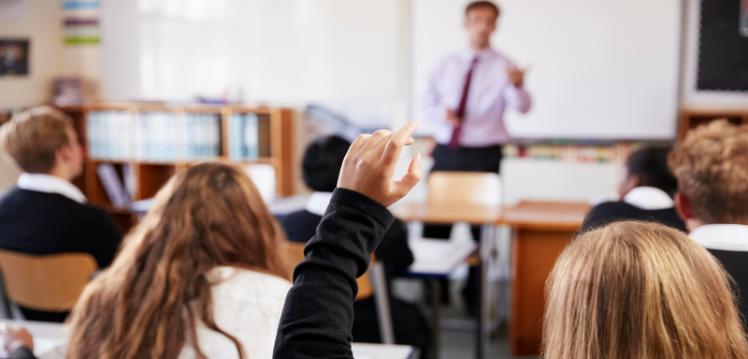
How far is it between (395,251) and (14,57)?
384 cm

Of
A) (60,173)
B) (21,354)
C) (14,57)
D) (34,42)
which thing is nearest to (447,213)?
(60,173)

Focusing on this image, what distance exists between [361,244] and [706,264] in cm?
37

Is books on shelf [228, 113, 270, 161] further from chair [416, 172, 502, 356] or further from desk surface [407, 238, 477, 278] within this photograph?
desk surface [407, 238, 477, 278]

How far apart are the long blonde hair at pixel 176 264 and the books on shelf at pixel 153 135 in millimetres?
3835

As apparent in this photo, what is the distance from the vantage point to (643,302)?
2.64ft

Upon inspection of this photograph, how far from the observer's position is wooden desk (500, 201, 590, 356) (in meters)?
3.65

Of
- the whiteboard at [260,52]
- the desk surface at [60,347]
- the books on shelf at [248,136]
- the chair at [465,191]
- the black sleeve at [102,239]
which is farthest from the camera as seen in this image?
the whiteboard at [260,52]

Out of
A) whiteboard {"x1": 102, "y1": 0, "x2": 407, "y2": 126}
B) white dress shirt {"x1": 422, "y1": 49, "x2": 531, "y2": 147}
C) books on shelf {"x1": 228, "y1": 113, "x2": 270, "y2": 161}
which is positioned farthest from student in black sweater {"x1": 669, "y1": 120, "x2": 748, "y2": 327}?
books on shelf {"x1": 228, "y1": 113, "x2": 270, "y2": 161}

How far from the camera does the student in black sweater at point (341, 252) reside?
2.56 ft

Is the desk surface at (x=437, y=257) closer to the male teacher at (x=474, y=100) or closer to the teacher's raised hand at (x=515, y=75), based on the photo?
the male teacher at (x=474, y=100)

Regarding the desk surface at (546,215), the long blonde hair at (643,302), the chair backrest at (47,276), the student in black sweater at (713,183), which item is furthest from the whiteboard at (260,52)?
the long blonde hair at (643,302)

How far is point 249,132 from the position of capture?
17.8 ft

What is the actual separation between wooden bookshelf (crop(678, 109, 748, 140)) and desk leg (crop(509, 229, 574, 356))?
1.82 meters

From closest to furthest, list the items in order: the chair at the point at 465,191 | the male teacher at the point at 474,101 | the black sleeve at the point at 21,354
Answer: the black sleeve at the point at 21,354 < the chair at the point at 465,191 < the male teacher at the point at 474,101
